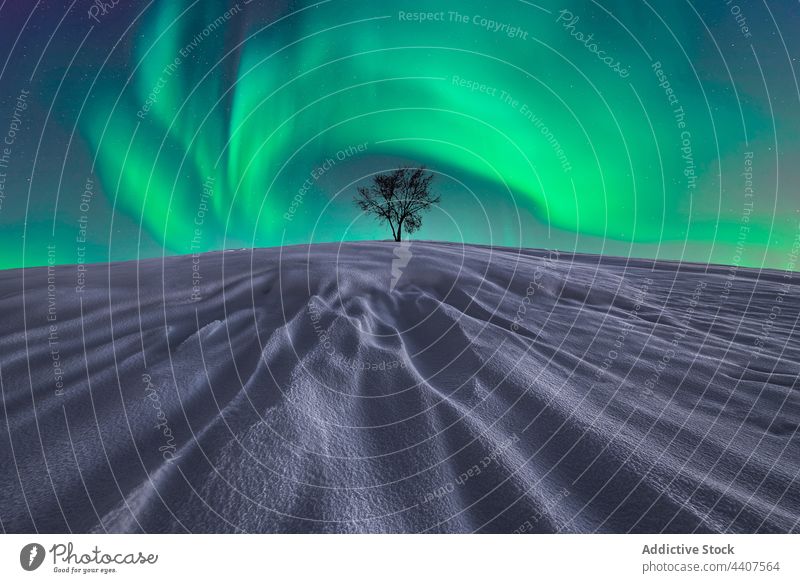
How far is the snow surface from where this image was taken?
7.04ft

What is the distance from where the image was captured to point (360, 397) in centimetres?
322

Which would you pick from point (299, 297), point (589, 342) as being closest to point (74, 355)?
point (299, 297)

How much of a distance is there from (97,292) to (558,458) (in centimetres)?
629

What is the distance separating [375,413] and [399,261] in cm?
455

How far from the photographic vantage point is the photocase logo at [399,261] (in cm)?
632
